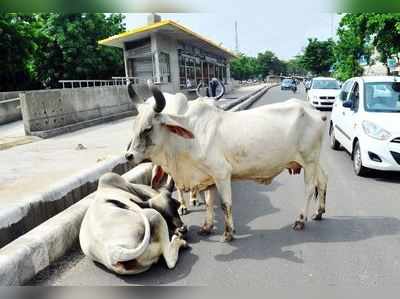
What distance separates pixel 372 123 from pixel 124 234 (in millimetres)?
4874

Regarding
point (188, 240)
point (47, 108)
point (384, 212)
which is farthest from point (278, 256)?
point (47, 108)

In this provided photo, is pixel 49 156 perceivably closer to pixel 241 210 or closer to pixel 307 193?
pixel 241 210

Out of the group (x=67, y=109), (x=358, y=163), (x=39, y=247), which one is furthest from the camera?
(x=67, y=109)

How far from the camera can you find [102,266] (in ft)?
12.7

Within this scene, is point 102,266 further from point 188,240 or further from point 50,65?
point 50,65

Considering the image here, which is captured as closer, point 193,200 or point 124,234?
point 124,234

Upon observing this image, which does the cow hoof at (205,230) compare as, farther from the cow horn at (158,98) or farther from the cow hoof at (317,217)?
the cow horn at (158,98)

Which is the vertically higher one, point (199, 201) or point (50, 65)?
point (50, 65)

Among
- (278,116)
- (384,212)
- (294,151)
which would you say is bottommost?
(384,212)

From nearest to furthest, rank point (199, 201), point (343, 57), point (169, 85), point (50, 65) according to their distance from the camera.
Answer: point (199, 201), point (169, 85), point (50, 65), point (343, 57)

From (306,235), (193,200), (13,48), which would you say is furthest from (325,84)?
(306,235)

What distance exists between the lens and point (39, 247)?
3.70 m

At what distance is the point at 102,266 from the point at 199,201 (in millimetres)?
2279

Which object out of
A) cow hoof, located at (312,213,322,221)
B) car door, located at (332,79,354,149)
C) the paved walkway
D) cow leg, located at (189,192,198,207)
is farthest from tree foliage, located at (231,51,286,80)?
cow hoof, located at (312,213,322,221)
